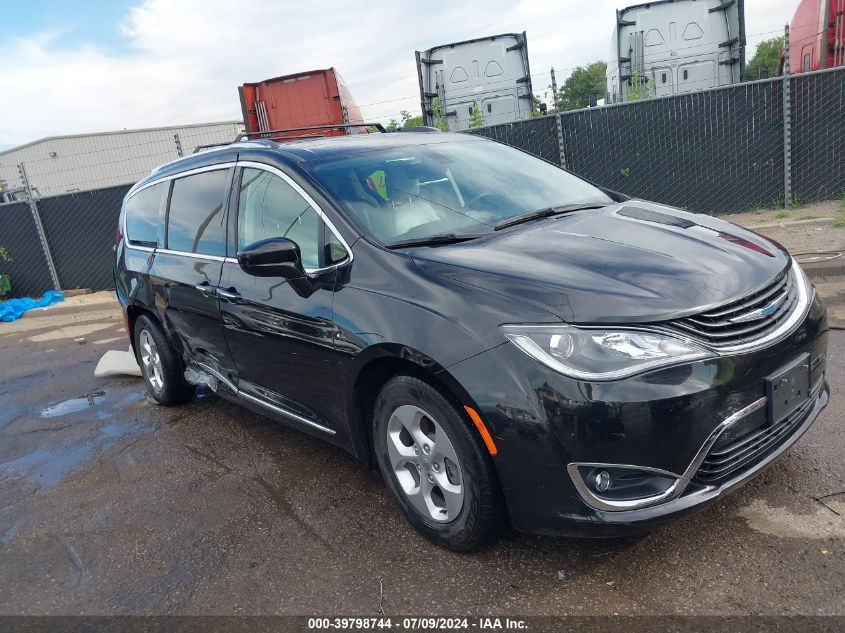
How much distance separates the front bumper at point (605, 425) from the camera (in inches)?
86.0

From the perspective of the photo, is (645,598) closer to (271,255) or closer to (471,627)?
(471,627)

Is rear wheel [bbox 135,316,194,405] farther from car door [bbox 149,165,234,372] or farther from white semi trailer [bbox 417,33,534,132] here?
white semi trailer [bbox 417,33,534,132]

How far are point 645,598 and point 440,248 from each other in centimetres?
152

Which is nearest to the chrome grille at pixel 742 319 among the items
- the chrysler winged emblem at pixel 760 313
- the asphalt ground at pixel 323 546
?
the chrysler winged emblem at pixel 760 313

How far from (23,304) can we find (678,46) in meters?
12.0

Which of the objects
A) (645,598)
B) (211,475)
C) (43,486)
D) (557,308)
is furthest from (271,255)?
(43,486)

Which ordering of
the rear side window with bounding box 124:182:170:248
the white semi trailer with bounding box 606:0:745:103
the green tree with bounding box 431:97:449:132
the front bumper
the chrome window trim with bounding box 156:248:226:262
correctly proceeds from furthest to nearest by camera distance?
the green tree with bounding box 431:97:449:132 < the white semi trailer with bounding box 606:0:745:103 < the rear side window with bounding box 124:182:170:248 < the chrome window trim with bounding box 156:248:226:262 < the front bumper

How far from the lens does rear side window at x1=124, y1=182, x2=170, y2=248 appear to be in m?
4.66

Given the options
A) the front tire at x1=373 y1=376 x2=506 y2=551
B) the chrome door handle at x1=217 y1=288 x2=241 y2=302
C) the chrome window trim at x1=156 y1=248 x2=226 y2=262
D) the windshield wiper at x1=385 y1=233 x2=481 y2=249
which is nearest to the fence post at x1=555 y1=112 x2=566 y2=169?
the chrome window trim at x1=156 y1=248 x2=226 y2=262

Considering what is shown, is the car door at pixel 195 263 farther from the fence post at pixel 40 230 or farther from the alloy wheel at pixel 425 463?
the fence post at pixel 40 230

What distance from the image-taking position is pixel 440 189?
3.41m

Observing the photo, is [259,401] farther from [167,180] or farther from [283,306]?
[167,180]

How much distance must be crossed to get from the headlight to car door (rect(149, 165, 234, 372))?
2.18 meters

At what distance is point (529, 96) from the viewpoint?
12.6 metres
